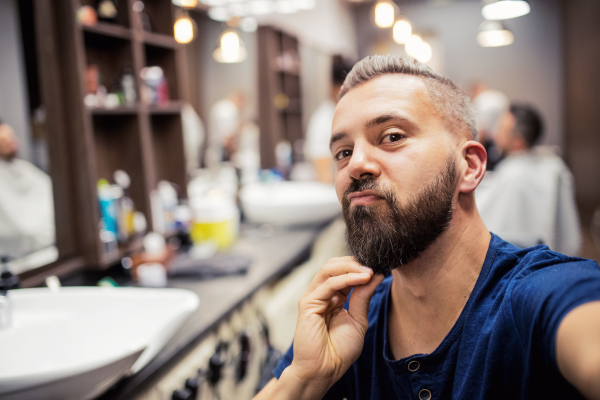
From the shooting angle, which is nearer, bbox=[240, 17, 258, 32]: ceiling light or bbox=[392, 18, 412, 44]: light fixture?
bbox=[240, 17, 258, 32]: ceiling light

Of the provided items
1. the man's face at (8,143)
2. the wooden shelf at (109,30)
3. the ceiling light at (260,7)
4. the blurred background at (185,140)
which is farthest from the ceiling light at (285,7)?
the man's face at (8,143)

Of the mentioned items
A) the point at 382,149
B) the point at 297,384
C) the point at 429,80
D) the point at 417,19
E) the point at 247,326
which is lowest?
the point at 247,326

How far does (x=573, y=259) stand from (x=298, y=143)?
12.9ft

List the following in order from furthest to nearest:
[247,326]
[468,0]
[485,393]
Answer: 1. [468,0]
2. [247,326]
3. [485,393]

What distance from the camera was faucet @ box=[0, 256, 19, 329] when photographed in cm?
116

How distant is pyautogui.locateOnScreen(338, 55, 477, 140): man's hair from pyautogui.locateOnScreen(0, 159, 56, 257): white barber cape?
4.29ft

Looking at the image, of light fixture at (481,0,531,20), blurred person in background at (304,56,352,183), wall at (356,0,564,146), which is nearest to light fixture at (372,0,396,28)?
blurred person in background at (304,56,352,183)

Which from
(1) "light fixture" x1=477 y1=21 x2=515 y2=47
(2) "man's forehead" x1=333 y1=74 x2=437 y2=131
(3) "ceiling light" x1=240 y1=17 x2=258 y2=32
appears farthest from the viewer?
(1) "light fixture" x1=477 y1=21 x2=515 y2=47

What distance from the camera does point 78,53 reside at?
161 cm

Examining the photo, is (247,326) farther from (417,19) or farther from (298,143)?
(417,19)

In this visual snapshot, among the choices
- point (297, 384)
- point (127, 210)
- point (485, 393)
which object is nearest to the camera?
point (485, 393)

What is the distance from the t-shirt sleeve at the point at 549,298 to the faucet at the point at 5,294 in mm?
1273

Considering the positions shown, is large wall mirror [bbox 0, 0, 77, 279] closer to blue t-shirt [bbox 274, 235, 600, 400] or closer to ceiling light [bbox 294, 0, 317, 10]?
blue t-shirt [bbox 274, 235, 600, 400]

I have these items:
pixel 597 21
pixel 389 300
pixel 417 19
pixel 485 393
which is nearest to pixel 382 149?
pixel 389 300
